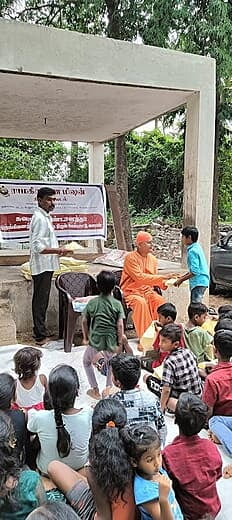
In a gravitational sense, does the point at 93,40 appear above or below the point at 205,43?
below

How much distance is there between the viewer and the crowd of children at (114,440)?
6.40ft

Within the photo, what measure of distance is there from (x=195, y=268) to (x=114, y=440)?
351 centimetres

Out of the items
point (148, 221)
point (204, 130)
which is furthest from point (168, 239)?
point (204, 130)

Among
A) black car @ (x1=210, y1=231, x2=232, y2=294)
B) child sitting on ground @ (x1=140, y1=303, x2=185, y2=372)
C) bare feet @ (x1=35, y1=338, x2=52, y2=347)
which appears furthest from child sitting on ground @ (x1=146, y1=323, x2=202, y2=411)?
black car @ (x1=210, y1=231, x2=232, y2=294)

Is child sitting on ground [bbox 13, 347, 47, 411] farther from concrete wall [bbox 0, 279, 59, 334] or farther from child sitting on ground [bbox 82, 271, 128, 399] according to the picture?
concrete wall [bbox 0, 279, 59, 334]

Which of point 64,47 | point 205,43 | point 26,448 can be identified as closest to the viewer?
point 26,448

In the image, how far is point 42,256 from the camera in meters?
5.30

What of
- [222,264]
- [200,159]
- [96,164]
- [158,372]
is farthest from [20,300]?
[96,164]

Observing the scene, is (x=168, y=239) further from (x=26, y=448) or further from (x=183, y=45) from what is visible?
(x=26, y=448)

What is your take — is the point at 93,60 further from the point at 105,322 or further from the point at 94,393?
the point at 94,393

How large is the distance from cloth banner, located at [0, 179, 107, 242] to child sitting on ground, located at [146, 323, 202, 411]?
3.92 metres

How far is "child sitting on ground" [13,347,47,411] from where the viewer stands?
2879 mm

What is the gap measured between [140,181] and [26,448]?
13901 millimetres

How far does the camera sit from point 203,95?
602 cm
